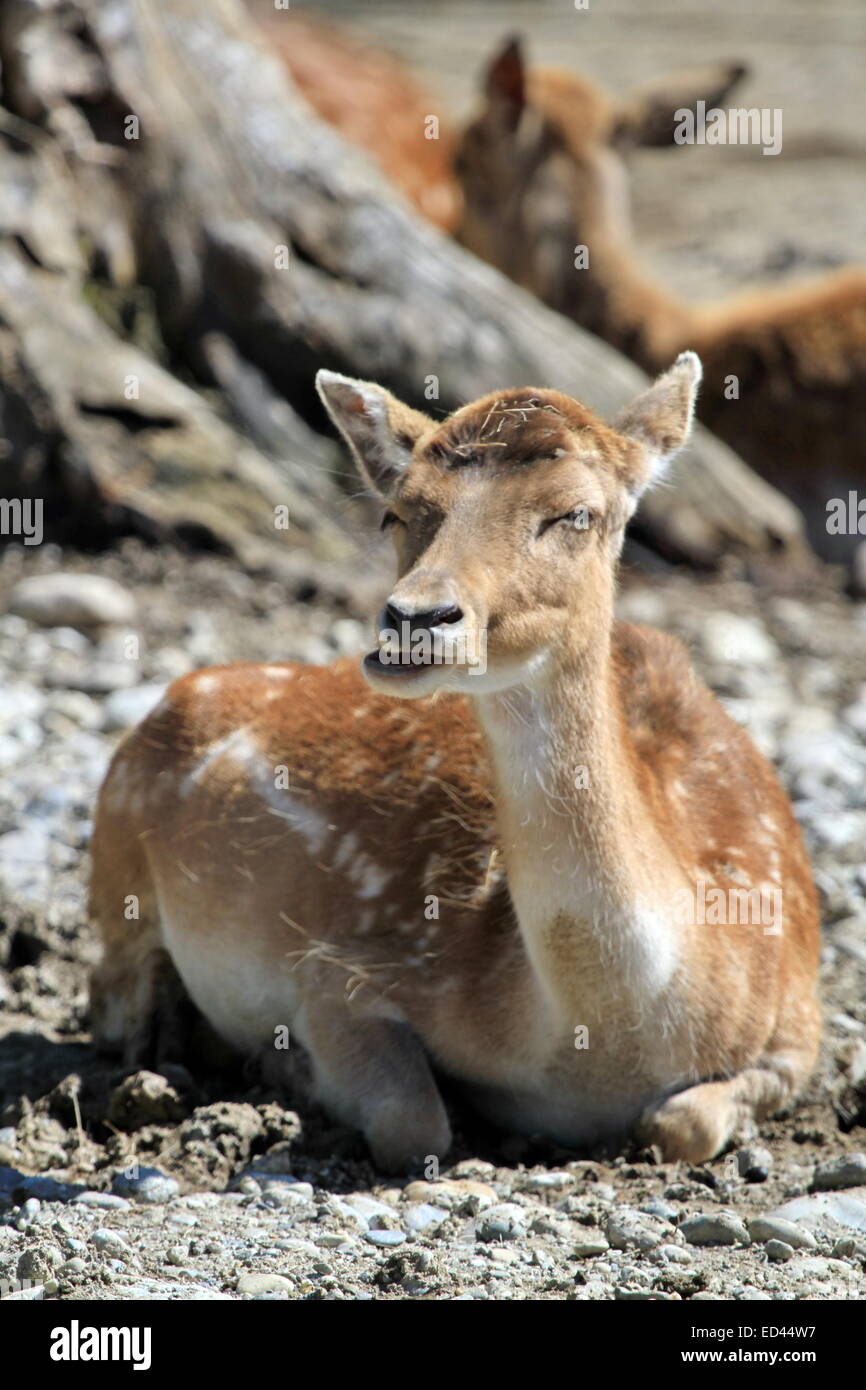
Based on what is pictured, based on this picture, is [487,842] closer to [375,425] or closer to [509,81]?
[375,425]

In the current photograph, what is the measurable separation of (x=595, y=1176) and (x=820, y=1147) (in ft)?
2.21

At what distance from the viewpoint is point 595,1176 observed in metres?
4.64

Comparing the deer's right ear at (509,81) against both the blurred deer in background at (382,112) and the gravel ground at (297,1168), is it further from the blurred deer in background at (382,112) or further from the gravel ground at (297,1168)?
the gravel ground at (297,1168)

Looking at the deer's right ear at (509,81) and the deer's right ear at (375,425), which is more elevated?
the deer's right ear at (509,81)

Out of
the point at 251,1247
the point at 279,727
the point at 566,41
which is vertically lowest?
the point at 251,1247

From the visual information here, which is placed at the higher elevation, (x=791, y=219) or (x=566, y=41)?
(x=566, y=41)

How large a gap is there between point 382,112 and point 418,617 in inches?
475

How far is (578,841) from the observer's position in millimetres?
4535

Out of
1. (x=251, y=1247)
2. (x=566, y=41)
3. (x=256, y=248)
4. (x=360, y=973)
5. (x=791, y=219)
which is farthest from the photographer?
(x=566, y=41)

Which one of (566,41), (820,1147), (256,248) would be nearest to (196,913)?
(820,1147)

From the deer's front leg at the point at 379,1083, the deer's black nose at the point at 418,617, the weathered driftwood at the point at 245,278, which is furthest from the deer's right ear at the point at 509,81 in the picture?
the deer's black nose at the point at 418,617

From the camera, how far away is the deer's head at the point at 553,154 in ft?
40.9

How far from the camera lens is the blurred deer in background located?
14305mm

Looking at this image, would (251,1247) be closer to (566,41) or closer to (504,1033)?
(504,1033)
